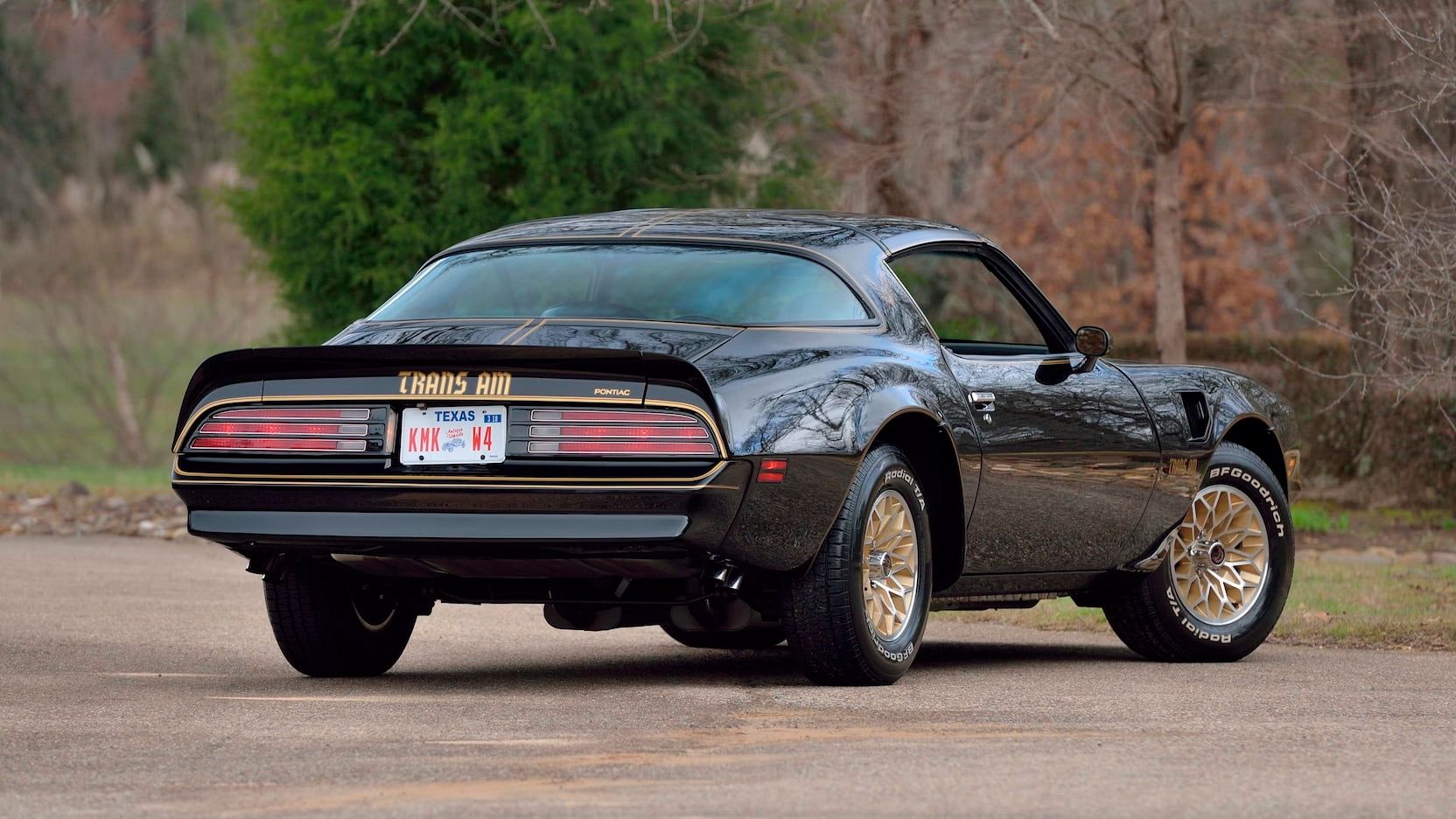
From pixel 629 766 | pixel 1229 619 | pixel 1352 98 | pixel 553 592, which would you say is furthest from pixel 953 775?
pixel 1352 98

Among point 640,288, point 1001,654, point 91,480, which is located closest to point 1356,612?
point 1001,654

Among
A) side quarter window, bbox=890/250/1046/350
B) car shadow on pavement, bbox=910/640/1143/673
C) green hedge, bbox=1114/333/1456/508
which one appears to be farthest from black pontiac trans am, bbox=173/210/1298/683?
side quarter window, bbox=890/250/1046/350

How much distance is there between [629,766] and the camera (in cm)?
558

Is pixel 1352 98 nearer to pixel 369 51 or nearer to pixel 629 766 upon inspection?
pixel 369 51

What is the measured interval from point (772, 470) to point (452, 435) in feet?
3.15

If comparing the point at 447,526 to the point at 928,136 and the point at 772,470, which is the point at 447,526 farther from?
the point at 928,136

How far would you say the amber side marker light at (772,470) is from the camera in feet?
21.9

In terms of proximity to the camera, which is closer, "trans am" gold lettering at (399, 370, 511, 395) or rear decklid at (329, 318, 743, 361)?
"trans am" gold lettering at (399, 370, 511, 395)

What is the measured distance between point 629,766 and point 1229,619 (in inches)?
159

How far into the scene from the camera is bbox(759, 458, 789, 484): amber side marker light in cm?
668

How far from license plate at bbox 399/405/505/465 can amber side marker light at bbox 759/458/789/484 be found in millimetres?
770

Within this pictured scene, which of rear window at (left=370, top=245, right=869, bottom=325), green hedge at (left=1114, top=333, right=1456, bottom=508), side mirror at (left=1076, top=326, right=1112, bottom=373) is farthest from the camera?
green hedge at (left=1114, top=333, right=1456, bottom=508)

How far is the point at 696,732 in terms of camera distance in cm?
621

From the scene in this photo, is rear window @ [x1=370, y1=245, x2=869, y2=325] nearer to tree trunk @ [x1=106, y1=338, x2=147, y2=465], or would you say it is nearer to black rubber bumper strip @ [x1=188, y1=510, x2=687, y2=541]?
black rubber bumper strip @ [x1=188, y1=510, x2=687, y2=541]
